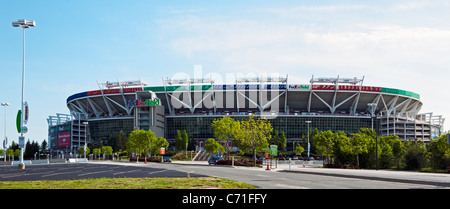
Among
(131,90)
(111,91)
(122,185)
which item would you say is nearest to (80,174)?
(122,185)

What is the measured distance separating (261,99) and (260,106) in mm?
4768

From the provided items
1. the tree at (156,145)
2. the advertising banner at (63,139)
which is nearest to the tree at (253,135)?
the tree at (156,145)

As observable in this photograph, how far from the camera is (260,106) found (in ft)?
444

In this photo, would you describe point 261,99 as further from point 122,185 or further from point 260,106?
point 122,185

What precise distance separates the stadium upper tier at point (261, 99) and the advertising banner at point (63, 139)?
1195 centimetres

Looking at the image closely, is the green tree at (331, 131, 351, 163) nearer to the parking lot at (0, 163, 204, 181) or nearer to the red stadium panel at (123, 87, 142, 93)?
the parking lot at (0, 163, 204, 181)

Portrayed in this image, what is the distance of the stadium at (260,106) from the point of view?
128 metres

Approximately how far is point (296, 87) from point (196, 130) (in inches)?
1430

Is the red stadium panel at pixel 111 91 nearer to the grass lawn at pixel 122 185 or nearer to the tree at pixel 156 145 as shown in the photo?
the tree at pixel 156 145

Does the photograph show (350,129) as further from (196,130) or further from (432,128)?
(196,130)

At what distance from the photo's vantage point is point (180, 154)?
11450 cm

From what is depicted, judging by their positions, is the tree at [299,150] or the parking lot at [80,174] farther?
the tree at [299,150]

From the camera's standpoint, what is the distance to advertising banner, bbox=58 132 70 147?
482 feet

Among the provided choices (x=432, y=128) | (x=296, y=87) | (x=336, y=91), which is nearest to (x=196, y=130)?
(x=296, y=87)
